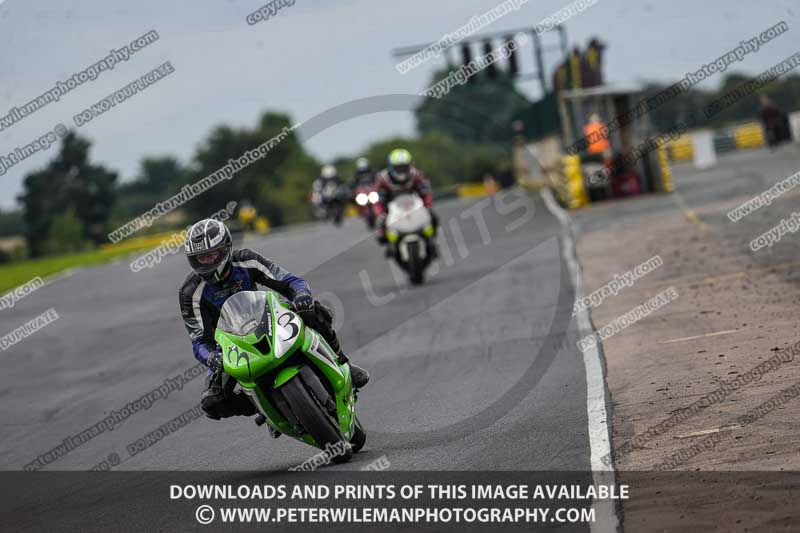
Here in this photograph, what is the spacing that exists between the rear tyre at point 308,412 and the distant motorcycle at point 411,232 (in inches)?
464

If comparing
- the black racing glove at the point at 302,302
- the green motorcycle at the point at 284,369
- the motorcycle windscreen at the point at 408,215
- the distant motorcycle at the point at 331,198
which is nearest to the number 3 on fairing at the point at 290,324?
the green motorcycle at the point at 284,369

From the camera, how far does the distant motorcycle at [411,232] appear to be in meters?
19.5

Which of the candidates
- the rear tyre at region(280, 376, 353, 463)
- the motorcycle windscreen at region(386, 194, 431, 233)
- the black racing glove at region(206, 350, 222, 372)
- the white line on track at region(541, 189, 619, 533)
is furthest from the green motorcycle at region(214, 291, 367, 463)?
the motorcycle windscreen at region(386, 194, 431, 233)

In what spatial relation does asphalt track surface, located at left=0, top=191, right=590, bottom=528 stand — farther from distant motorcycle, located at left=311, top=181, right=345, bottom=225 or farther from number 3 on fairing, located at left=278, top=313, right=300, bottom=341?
distant motorcycle, located at left=311, top=181, right=345, bottom=225

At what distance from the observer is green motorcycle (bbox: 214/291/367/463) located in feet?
→ 25.1

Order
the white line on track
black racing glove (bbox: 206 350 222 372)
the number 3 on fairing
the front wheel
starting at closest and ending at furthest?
the white line on track
the number 3 on fairing
black racing glove (bbox: 206 350 222 372)
the front wheel

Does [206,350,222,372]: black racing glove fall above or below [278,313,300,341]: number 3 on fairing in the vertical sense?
below

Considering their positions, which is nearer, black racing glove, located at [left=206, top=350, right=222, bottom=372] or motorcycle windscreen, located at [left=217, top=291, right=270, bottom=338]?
motorcycle windscreen, located at [left=217, top=291, right=270, bottom=338]

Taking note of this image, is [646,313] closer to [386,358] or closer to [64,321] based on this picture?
[386,358]

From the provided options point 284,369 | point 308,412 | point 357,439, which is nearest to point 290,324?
point 284,369

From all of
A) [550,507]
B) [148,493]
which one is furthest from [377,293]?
[550,507]

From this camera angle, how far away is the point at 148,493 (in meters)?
8.34

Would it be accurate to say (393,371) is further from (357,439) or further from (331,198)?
(331,198)

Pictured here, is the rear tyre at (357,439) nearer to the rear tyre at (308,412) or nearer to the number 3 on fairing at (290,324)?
the rear tyre at (308,412)
